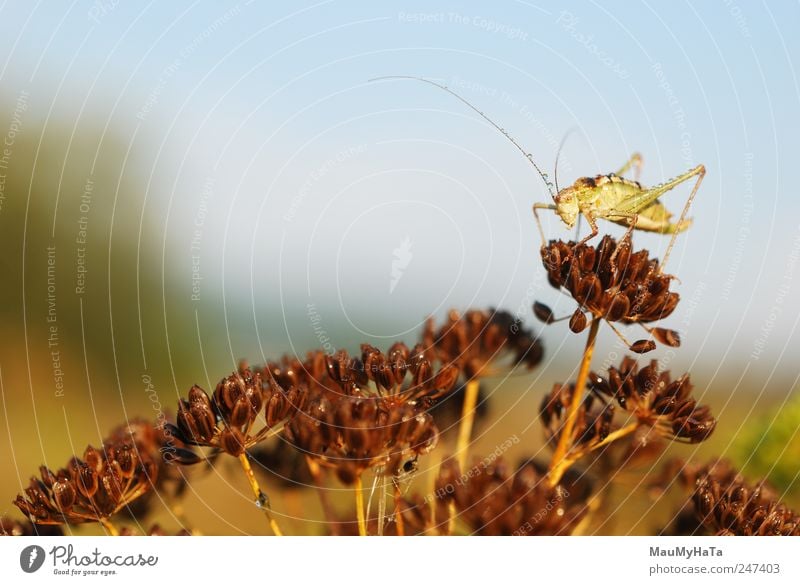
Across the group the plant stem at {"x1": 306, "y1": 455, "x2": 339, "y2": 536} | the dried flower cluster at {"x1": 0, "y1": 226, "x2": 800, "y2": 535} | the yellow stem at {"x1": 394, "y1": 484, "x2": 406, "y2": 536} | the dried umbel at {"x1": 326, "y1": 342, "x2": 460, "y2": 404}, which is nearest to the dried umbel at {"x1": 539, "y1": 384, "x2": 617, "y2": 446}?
the dried flower cluster at {"x1": 0, "y1": 226, "x2": 800, "y2": 535}

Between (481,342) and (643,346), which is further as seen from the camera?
(481,342)

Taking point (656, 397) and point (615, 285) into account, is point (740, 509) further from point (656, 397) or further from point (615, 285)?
point (615, 285)

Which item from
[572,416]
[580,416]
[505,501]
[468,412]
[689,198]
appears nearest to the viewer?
[505,501]

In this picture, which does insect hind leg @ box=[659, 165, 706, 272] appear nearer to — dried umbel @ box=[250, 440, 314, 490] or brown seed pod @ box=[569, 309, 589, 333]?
brown seed pod @ box=[569, 309, 589, 333]

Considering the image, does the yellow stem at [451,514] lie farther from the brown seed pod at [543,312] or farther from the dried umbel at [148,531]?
the dried umbel at [148,531]

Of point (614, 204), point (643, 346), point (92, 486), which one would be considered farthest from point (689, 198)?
point (92, 486)

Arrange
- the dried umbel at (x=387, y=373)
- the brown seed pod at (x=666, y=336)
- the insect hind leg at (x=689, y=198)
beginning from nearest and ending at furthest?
the dried umbel at (x=387, y=373) < the brown seed pod at (x=666, y=336) < the insect hind leg at (x=689, y=198)

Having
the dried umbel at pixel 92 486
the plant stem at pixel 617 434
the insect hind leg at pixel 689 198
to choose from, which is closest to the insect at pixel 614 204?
the insect hind leg at pixel 689 198
